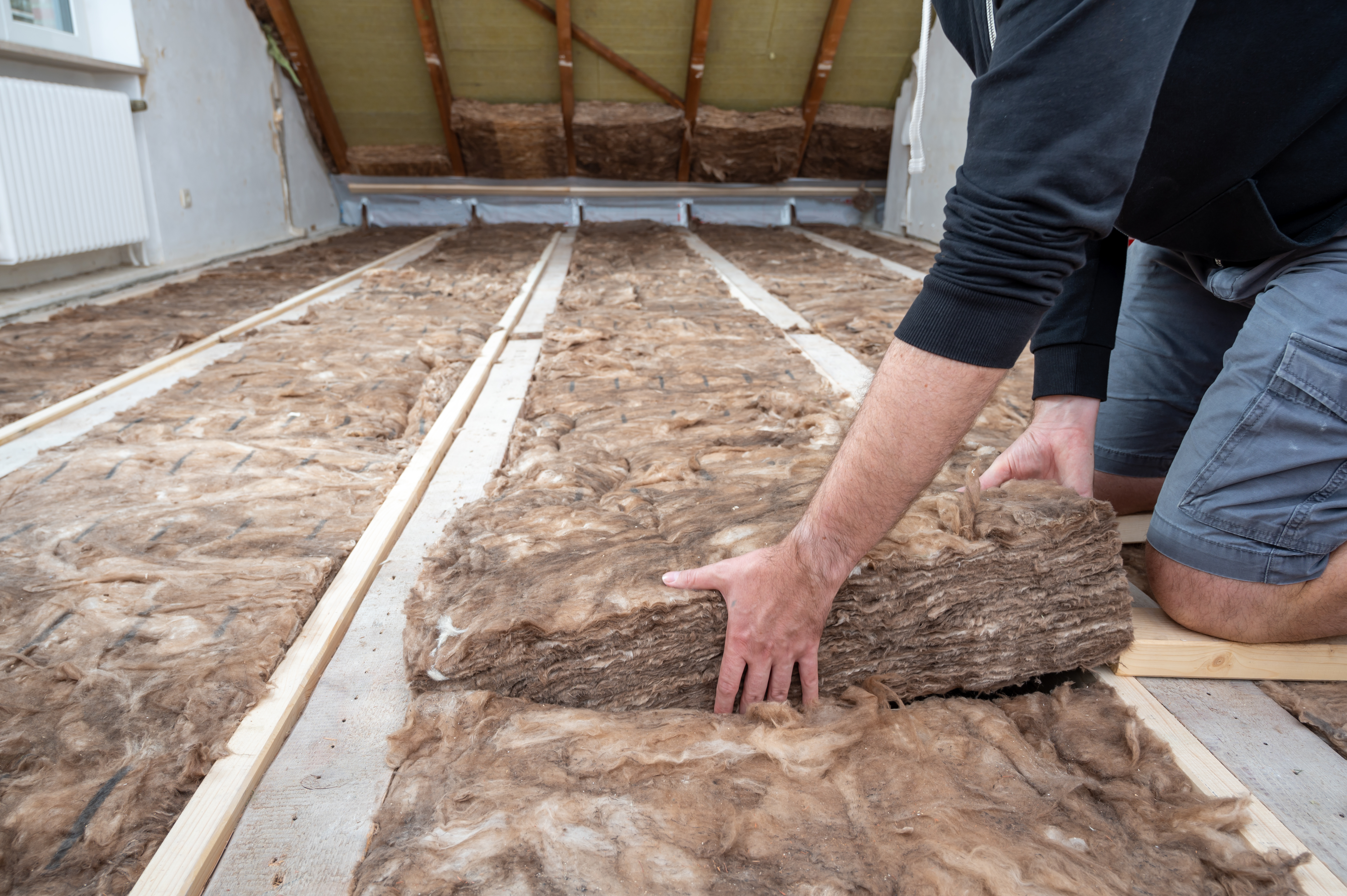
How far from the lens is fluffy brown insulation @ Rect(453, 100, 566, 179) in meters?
7.61

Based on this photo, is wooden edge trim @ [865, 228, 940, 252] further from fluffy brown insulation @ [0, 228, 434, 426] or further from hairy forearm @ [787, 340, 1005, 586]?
hairy forearm @ [787, 340, 1005, 586]

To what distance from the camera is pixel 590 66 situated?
7.24 metres

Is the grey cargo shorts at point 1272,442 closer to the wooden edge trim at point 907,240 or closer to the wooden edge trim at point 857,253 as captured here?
the wooden edge trim at point 857,253

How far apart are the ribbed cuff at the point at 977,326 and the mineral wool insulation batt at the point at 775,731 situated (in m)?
0.41

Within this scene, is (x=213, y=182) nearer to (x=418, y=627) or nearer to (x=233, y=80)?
(x=233, y=80)

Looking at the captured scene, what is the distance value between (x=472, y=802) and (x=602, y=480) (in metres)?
0.90

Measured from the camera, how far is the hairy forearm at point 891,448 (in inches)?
36.6

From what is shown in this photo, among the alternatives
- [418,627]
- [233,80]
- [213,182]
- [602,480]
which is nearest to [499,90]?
[233,80]

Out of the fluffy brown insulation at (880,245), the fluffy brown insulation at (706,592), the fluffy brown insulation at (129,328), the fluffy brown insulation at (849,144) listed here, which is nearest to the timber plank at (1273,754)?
the fluffy brown insulation at (706,592)

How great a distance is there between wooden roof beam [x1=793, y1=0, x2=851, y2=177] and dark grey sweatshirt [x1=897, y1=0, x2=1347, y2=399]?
6.18 m

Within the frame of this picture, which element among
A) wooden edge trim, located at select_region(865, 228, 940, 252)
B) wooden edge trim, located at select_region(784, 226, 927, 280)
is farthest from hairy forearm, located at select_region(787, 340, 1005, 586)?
wooden edge trim, located at select_region(865, 228, 940, 252)

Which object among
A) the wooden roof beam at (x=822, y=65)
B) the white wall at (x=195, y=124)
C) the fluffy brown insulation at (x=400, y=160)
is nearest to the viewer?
the white wall at (x=195, y=124)

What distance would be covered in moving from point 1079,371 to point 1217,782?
0.77 m

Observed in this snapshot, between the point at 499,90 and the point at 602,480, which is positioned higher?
the point at 499,90
